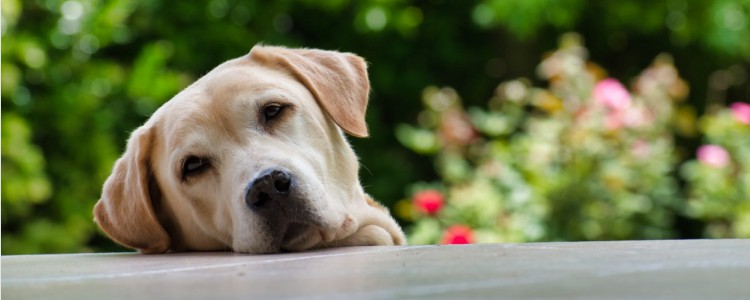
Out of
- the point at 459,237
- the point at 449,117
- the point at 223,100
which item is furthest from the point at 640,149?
the point at 223,100

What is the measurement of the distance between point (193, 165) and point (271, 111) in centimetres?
30

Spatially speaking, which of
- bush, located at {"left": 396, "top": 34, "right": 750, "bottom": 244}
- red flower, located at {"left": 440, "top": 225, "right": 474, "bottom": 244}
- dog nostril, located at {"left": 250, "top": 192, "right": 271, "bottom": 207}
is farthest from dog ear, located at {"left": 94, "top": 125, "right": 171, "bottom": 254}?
bush, located at {"left": 396, "top": 34, "right": 750, "bottom": 244}

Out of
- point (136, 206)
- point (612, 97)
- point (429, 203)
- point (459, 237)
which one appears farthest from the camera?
point (612, 97)

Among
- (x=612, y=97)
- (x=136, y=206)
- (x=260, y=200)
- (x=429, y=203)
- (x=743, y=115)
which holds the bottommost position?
(x=429, y=203)

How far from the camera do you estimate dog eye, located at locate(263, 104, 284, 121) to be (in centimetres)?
335

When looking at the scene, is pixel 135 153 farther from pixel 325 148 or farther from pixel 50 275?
pixel 50 275

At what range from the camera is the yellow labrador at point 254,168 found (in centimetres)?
311

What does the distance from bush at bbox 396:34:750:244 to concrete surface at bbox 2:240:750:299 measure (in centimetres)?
366

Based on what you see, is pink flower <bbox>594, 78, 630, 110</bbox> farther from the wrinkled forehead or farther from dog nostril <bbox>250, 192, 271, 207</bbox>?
dog nostril <bbox>250, 192, 271, 207</bbox>

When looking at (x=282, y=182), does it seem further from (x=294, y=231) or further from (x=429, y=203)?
(x=429, y=203)

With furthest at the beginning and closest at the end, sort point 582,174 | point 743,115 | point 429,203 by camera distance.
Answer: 1. point 743,115
2. point 582,174
3. point 429,203

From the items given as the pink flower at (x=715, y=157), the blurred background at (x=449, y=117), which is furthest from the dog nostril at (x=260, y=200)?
the pink flower at (x=715, y=157)

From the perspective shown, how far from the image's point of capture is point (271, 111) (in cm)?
336

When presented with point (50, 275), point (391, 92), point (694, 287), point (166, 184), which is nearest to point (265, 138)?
point (166, 184)
